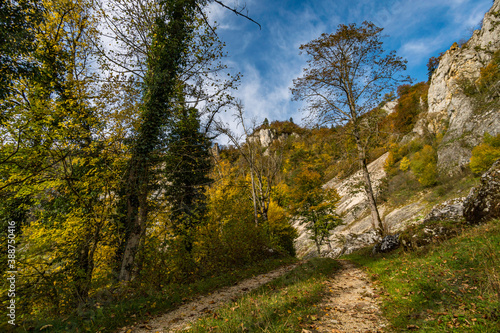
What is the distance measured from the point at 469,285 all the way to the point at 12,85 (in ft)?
36.2

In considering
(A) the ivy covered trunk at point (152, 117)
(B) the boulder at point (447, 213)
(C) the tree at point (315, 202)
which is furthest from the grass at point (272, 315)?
(C) the tree at point (315, 202)

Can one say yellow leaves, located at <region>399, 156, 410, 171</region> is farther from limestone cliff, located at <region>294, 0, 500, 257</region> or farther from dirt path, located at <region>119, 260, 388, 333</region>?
dirt path, located at <region>119, 260, 388, 333</region>

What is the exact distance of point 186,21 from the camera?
819 cm

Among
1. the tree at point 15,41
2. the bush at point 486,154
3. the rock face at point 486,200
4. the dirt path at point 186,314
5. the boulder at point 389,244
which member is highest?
the tree at point 15,41

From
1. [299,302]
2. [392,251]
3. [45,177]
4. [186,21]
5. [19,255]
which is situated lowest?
[392,251]

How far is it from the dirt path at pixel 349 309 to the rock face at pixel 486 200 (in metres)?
3.62

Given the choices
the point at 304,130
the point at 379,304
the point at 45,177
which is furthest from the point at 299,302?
the point at 304,130

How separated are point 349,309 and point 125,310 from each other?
5.00 m

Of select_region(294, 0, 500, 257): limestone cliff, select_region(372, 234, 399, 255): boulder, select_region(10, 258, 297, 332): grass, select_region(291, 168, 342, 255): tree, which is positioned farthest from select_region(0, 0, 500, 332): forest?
select_region(291, 168, 342, 255): tree

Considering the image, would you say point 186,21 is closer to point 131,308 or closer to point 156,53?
point 156,53

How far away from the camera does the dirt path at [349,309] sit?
131 inches

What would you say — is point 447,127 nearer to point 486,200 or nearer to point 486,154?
point 486,154

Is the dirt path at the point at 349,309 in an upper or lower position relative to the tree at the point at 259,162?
lower

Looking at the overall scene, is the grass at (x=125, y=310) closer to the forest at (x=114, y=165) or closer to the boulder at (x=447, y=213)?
the forest at (x=114, y=165)
